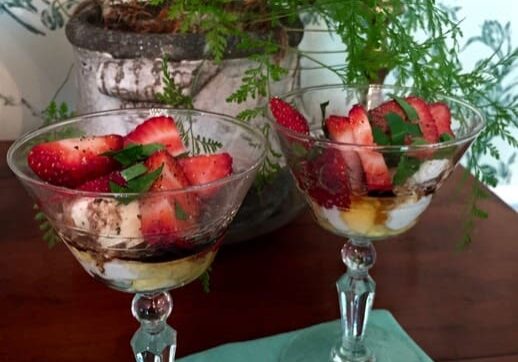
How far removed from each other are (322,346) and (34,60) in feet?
1.93

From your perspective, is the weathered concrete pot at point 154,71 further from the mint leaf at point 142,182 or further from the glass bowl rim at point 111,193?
the mint leaf at point 142,182

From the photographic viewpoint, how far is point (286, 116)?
573mm

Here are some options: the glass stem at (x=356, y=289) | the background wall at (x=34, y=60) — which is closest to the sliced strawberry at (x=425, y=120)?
the glass stem at (x=356, y=289)

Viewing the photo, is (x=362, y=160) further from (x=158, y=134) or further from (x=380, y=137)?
(x=158, y=134)

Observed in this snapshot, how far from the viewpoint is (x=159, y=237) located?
1.56 ft

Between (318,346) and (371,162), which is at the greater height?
(371,162)

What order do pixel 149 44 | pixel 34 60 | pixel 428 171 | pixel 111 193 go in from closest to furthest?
pixel 111 193 < pixel 428 171 < pixel 149 44 < pixel 34 60

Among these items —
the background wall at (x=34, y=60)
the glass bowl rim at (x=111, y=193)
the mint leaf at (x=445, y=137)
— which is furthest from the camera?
the background wall at (x=34, y=60)

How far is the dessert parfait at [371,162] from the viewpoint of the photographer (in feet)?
1.76

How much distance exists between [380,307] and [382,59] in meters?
0.23

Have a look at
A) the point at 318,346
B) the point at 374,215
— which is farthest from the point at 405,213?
the point at 318,346

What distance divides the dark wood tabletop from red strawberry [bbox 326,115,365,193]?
162mm

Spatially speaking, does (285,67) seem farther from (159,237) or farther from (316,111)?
(159,237)

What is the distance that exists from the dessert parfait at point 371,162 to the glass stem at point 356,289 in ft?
0.11
